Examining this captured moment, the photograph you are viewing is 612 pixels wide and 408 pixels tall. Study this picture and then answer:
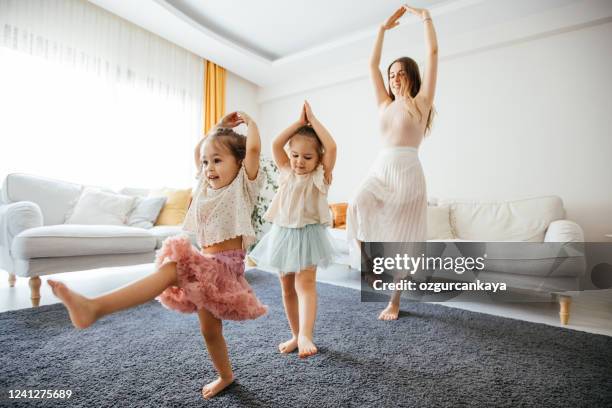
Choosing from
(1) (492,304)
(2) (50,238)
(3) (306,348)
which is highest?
(2) (50,238)

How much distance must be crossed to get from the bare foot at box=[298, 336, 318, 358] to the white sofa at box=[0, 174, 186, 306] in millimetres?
1779

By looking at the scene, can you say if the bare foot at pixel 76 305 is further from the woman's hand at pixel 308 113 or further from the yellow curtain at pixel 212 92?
the yellow curtain at pixel 212 92

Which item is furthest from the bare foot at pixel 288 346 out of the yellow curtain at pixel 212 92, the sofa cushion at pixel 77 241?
the yellow curtain at pixel 212 92

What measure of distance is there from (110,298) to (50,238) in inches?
63.8

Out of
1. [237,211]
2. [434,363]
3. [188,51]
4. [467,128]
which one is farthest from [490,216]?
[188,51]

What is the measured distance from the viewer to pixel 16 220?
210cm

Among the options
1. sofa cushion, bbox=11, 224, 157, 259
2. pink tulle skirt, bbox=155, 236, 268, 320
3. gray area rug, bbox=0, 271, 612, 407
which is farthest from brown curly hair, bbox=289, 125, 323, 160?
sofa cushion, bbox=11, 224, 157, 259

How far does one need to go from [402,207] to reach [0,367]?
5.95ft

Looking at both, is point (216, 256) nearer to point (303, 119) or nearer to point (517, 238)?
point (303, 119)

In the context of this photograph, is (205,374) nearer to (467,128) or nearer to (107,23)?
(467,128)

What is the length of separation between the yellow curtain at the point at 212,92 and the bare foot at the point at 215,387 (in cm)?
387

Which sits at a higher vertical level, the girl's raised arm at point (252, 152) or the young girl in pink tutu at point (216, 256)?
the girl's raised arm at point (252, 152)

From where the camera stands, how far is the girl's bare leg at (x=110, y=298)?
31.5 inches

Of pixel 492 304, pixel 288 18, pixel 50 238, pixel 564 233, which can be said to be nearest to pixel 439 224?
pixel 492 304
